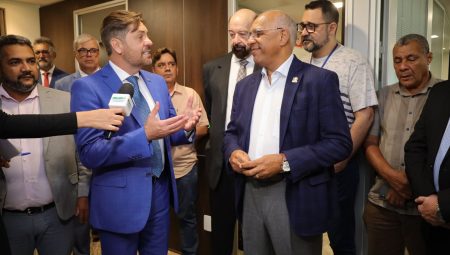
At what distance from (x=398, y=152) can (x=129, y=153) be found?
62.6 inches

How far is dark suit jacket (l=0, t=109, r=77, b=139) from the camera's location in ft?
4.53

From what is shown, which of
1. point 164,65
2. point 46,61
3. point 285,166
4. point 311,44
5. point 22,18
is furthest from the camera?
point 22,18

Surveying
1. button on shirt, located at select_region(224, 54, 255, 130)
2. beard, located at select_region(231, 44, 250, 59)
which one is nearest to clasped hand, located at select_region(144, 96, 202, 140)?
button on shirt, located at select_region(224, 54, 255, 130)

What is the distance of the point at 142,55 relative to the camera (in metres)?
1.69

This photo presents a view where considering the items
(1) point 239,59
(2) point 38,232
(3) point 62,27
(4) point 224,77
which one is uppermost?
→ (3) point 62,27

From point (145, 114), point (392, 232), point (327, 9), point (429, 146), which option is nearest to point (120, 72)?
point (145, 114)

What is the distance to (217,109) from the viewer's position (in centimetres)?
243

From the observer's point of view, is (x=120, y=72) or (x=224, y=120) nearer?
(x=120, y=72)

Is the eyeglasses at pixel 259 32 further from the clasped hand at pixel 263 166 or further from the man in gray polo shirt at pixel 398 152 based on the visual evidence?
the man in gray polo shirt at pixel 398 152

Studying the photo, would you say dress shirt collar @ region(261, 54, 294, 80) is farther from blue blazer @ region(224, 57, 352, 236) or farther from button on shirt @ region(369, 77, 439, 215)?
button on shirt @ region(369, 77, 439, 215)

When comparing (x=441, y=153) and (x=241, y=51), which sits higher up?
(x=241, y=51)

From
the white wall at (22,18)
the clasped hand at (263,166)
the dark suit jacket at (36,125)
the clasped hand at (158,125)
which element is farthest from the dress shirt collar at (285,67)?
the white wall at (22,18)

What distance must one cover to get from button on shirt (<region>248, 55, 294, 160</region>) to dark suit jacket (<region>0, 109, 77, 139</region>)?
0.82 metres

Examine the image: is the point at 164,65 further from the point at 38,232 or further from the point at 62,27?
the point at 62,27
